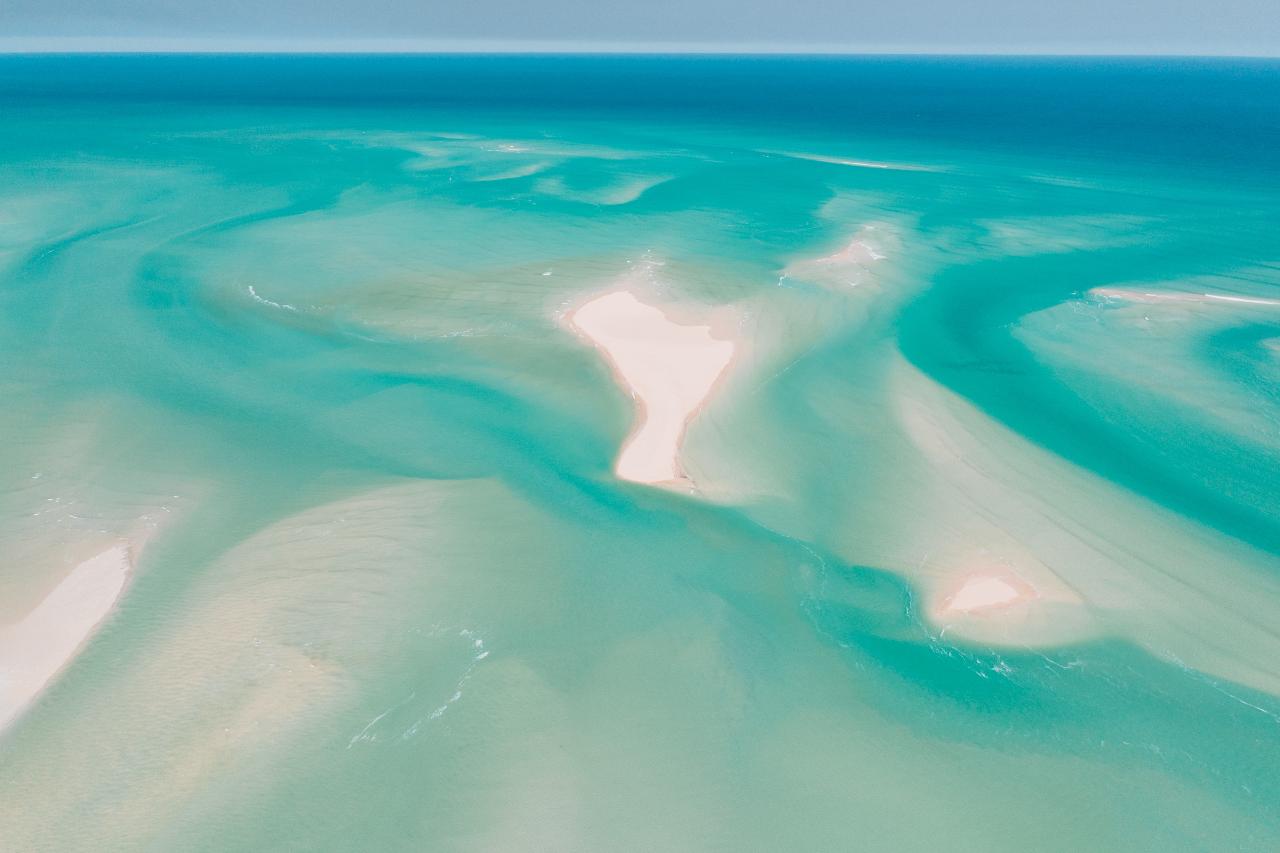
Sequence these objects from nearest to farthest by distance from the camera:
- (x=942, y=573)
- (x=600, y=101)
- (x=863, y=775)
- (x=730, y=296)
A: (x=863, y=775)
(x=942, y=573)
(x=730, y=296)
(x=600, y=101)

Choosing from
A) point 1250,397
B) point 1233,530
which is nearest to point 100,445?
point 1233,530

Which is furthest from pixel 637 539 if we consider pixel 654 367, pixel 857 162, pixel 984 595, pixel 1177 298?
pixel 857 162

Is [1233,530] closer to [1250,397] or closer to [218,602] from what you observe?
[1250,397]

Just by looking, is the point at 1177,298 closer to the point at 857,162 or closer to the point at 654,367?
the point at 654,367

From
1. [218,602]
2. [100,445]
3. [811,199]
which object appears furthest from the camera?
[811,199]

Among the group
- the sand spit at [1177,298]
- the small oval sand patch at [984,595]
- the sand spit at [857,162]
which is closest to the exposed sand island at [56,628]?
the small oval sand patch at [984,595]

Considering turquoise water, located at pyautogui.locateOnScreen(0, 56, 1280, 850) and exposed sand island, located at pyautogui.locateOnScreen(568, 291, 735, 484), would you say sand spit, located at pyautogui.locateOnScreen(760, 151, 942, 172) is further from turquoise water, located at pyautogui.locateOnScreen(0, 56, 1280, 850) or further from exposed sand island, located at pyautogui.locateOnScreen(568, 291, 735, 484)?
exposed sand island, located at pyautogui.locateOnScreen(568, 291, 735, 484)

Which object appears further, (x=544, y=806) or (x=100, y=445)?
(x=100, y=445)
